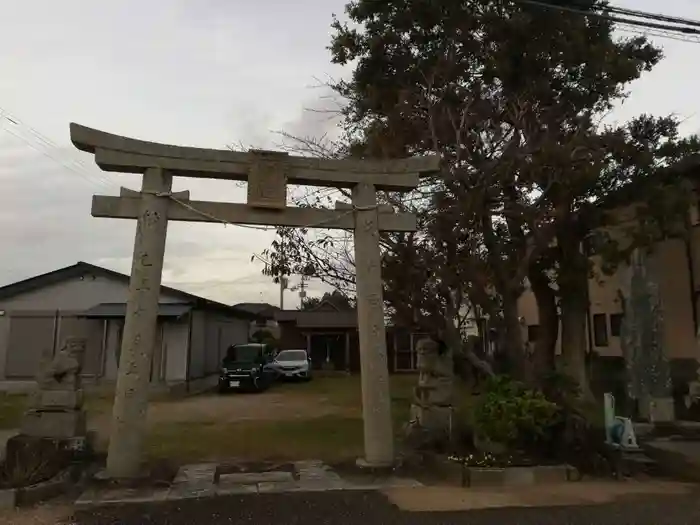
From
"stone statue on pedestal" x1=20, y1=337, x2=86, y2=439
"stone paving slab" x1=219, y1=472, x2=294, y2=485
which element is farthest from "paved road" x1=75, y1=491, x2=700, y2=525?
"stone statue on pedestal" x1=20, y1=337, x2=86, y2=439

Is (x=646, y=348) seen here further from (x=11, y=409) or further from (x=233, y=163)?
(x=11, y=409)

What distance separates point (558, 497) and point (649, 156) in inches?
323

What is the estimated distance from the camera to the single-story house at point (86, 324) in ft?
70.0

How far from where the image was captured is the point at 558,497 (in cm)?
749

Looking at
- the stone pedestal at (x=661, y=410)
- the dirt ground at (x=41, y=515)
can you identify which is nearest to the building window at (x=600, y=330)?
the stone pedestal at (x=661, y=410)

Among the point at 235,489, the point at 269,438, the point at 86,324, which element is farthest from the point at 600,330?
the point at 86,324

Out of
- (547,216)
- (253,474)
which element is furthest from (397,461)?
(547,216)

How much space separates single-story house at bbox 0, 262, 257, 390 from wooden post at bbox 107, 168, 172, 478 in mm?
12537

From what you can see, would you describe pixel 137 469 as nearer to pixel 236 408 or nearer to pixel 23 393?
pixel 236 408

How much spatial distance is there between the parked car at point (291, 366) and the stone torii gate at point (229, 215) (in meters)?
17.5

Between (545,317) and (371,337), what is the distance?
30.9 ft

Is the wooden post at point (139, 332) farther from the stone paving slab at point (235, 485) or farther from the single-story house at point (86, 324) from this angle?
the single-story house at point (86, 324)

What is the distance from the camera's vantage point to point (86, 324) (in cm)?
2183

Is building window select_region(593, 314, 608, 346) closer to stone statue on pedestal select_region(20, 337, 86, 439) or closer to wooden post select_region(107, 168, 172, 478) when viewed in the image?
wooden post select_region(107, 168, 172, 478)
